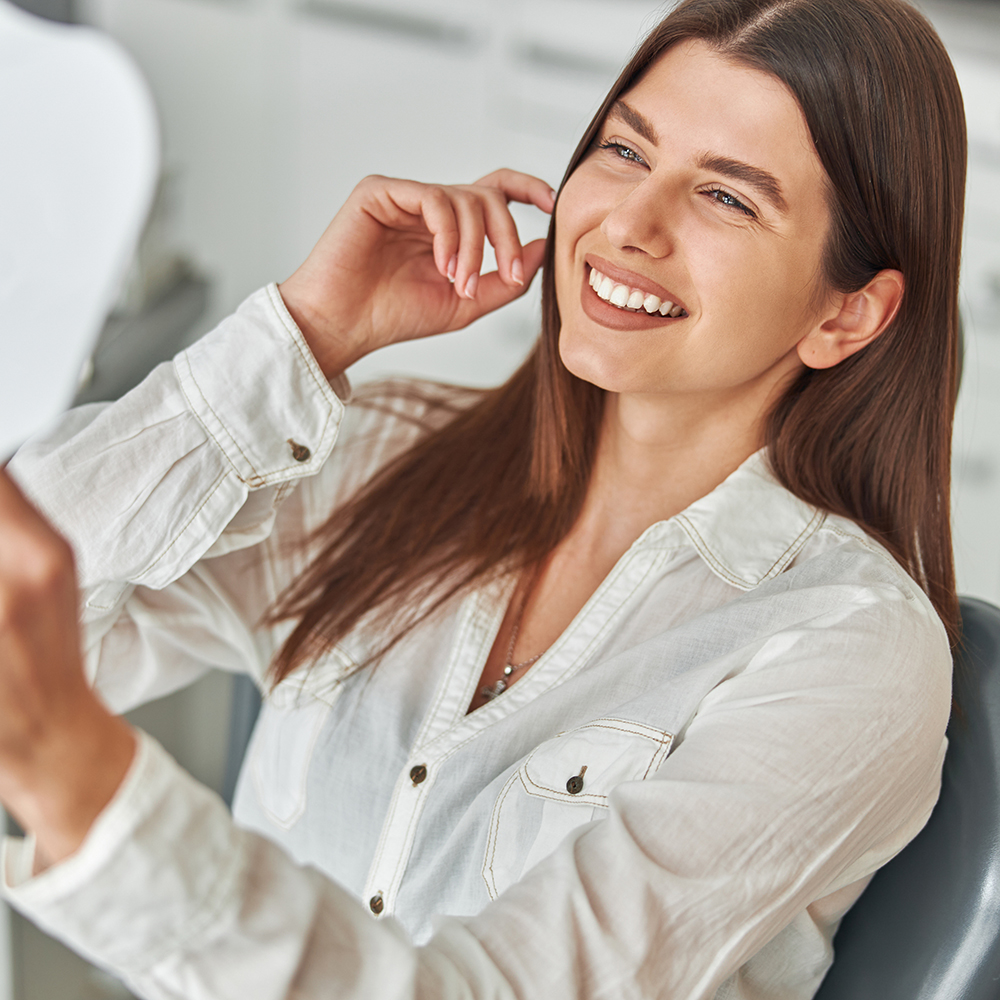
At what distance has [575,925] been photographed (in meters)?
0.54

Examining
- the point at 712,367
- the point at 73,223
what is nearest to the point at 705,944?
the point at 712,367

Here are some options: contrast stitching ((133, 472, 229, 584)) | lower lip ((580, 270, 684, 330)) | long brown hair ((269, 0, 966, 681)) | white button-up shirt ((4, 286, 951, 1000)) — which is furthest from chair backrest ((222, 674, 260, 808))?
lower lip ((580, 270, 684, 330))

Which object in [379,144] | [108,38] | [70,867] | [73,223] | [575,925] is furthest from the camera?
[379,144]

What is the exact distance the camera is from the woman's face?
77cm

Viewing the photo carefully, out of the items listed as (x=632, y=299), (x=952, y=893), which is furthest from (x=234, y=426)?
(x=952, y=893)

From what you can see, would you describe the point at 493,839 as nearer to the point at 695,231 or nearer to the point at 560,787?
the point at 560,787

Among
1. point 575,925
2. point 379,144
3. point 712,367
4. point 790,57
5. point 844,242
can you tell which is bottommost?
point 379,144

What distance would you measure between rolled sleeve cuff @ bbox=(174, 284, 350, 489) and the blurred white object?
0.24 meters

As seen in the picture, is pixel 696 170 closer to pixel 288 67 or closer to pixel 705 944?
pixel 705 944

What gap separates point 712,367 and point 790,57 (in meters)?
0.22

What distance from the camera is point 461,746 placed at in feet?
2.72

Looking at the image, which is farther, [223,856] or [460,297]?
[460,297]

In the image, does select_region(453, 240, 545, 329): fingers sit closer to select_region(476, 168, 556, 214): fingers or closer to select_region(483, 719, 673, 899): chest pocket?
select_region(476, 168, 556, 214): fingers

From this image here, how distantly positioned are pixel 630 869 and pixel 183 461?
1.48 feet
